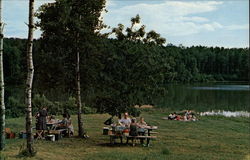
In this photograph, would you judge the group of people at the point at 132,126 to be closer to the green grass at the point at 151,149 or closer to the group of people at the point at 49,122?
the green grass at the point at 151,149

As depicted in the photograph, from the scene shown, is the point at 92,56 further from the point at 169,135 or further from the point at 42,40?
the point at 169,135

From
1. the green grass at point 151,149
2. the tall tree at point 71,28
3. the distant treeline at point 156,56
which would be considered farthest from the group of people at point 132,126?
the distant treeline at point 156,56

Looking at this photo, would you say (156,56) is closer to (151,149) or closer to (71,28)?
(71,28)

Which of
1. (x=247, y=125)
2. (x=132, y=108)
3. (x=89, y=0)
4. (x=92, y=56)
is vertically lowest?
(x=247, y=125)

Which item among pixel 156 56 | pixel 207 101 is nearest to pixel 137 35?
pixel 156 56

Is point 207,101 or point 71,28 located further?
point 207,101

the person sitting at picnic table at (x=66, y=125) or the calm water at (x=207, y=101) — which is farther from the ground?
the person sitting at picnic table at (x=66, y=125)

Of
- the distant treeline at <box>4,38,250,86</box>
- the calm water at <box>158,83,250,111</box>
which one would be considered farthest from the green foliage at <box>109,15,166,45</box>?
the calm water at <box>158,83,250,111</box>

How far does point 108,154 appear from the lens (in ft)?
50.5

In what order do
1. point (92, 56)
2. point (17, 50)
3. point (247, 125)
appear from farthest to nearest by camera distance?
1. point (17, 50)
2. point (247, 125)
3. point (92, 56)

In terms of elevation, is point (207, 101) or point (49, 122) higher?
point (49, 122)

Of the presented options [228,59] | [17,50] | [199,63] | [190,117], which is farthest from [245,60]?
[190,117]

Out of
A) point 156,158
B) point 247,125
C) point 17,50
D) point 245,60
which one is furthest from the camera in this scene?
point 245,60

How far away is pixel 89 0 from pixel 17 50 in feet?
324
